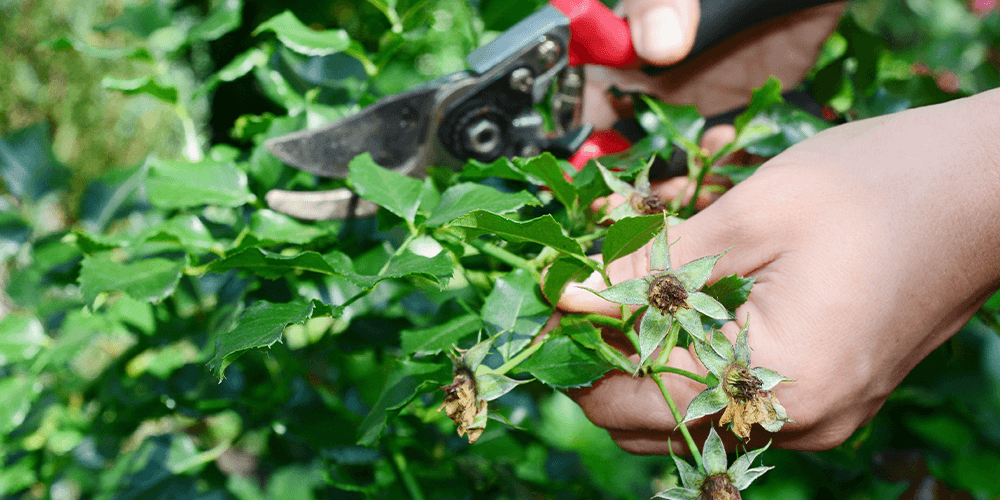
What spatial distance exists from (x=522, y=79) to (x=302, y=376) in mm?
463

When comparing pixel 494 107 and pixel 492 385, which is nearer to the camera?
pixel 492 385

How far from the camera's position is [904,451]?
2.99ft

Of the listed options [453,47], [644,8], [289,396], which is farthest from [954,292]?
[453,47]

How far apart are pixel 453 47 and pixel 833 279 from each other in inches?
31.4

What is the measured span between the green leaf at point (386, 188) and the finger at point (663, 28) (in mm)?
333

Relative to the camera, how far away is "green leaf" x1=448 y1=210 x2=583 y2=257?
14.7 inches

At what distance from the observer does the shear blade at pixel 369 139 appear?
60 centimetres

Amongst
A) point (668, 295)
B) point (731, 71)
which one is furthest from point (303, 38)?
point (731, 71)

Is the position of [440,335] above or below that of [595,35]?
below

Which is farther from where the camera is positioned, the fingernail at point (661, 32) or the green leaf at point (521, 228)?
the fingernail at point (661, 32)

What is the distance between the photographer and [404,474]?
0.68 meters

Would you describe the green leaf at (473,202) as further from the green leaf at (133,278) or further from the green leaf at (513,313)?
the green leaf at (133,278)

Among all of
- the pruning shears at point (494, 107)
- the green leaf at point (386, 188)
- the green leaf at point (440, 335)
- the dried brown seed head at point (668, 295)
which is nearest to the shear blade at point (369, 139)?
the pruning shears at point (494, 107)

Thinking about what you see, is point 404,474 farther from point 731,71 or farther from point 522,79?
point 731,71
